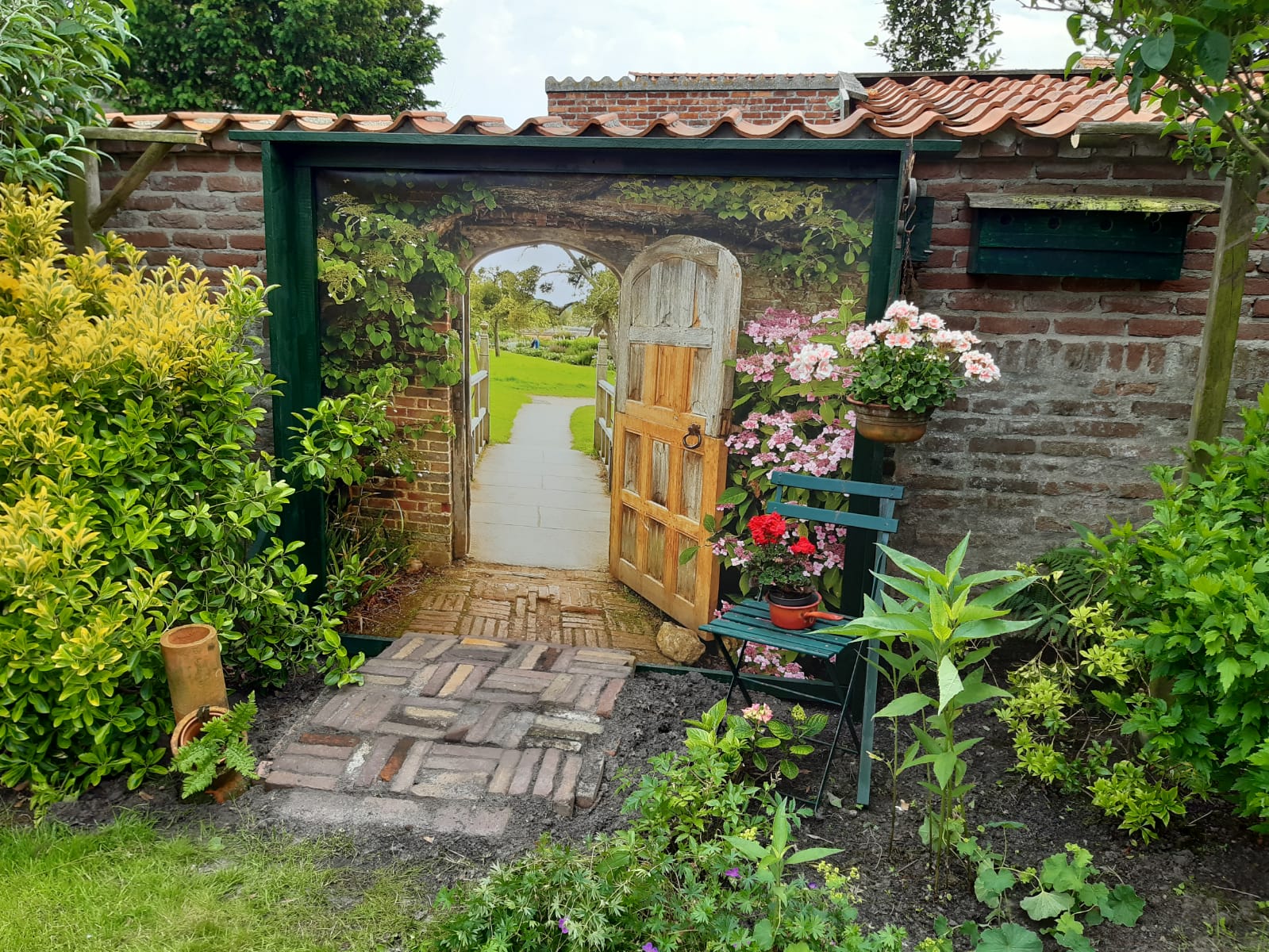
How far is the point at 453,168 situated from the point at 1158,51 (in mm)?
2890

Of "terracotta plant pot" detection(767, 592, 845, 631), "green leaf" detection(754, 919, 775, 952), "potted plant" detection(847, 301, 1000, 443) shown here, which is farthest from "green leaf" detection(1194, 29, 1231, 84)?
"green leaf" detection(754, 919, 775, 952)

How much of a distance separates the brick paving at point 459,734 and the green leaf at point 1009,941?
1.37 m

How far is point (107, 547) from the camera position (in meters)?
3.05

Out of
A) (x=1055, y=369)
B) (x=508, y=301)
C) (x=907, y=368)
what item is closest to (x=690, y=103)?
(x=508, y=301)

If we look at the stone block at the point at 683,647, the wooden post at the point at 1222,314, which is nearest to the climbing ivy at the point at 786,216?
the wooden post at the point at 1222,314

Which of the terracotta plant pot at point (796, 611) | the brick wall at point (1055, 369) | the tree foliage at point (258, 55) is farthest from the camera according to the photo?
the tree foliage at point (258, 55)

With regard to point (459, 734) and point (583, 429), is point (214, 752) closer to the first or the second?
point (459, 734)

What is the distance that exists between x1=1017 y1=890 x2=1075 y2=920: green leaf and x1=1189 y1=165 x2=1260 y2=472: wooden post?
6.11 ft

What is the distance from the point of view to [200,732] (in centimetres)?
315

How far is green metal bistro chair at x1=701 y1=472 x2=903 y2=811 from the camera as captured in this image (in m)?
3.07

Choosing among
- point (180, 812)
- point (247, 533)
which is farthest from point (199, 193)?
point (180, 812)

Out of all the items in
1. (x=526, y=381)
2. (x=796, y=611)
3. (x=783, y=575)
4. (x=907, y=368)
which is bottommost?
(x=796, y=611)

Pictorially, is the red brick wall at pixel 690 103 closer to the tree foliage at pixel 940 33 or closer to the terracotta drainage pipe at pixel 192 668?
the tree foliage at pixel 940 33

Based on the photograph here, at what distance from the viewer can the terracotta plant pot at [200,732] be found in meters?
3.03
